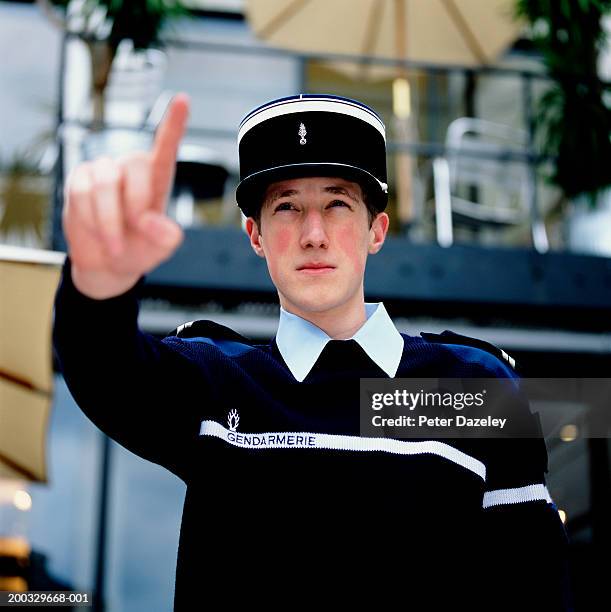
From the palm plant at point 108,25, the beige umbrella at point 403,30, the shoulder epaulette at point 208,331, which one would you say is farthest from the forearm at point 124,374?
the beige umbrella at point 403,30

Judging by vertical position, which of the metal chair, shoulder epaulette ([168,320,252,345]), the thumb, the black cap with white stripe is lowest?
the thumb

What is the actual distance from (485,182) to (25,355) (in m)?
4.06

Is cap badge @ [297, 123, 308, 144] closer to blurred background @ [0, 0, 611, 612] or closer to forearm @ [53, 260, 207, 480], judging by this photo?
forearm @ [53, 260, 207, 480]

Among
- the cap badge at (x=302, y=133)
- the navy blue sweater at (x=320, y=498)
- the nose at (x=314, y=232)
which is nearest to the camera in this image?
the navy blue sweater at (x=320, y=498)

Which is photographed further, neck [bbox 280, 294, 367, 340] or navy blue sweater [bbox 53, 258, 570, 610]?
neck [bbox 280, 294, 367, 340]

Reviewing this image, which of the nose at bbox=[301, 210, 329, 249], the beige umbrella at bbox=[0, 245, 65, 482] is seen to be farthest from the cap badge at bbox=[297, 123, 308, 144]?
the beige umbrella at bbox=[0, 245, 65, 482]

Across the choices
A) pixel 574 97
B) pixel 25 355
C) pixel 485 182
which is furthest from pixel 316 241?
pixel 485 182

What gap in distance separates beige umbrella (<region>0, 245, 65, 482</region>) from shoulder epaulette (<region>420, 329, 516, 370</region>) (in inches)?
141

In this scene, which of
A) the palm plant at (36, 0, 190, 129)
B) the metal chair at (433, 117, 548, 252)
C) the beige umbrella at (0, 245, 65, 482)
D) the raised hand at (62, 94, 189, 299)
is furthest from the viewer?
the metal chair at (433, 117, 548, 252)

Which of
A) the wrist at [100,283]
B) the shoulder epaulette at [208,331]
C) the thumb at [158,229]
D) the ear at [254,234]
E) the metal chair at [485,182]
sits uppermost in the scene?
the metal chair at [485,182]

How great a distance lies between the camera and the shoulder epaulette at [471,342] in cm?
203

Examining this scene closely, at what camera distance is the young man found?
1708 mm

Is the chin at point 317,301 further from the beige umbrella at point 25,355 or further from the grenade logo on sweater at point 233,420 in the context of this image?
the beige umbrella at point 25,355

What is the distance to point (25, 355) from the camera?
5.46 meters
